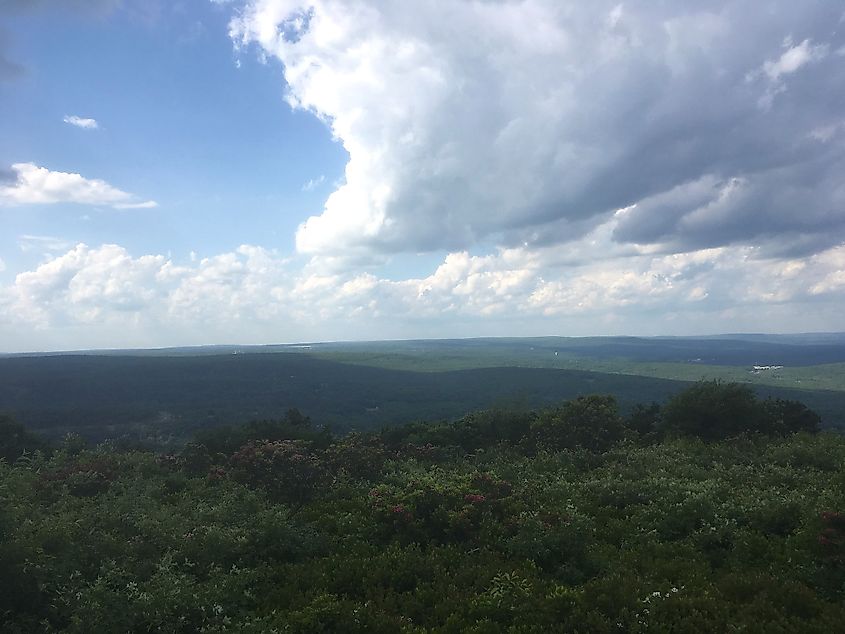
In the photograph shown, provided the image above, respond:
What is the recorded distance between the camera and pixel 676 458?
22125 mm

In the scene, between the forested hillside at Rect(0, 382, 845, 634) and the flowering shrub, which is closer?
the forested hillside at Rect(0, 382, 845, 634)

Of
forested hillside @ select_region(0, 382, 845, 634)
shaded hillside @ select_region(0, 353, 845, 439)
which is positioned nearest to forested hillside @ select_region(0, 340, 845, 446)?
shaded hillside @ select_region(0, 353, 845, 439)

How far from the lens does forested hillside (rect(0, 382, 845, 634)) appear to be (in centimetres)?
1036

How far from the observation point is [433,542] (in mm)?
14484

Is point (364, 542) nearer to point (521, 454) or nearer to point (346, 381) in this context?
point (521, 454)

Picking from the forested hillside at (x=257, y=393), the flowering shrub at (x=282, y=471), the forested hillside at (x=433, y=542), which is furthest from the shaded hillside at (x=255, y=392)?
the forested hillside at (x=433, y=542)

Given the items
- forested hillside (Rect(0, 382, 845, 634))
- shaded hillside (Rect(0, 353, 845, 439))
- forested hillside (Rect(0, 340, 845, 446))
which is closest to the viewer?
forested hillside (Rect(0, 382, 845, 634))

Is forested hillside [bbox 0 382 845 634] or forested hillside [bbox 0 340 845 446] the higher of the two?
forested hillside [bbox 0 382 845 634]

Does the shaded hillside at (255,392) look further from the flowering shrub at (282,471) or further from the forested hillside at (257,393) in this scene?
the flowering shrub at (282,471)

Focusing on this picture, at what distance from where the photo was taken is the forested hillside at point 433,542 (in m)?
10.4

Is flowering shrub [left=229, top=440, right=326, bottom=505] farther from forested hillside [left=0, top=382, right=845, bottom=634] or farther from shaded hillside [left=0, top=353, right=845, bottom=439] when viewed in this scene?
shaded hillside [left=0, top=353, right=845, bottom=439]

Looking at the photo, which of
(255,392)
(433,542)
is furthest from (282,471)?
(255,392)

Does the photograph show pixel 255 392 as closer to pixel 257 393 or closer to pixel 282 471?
pixel 257 393

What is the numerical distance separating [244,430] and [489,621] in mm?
25676
